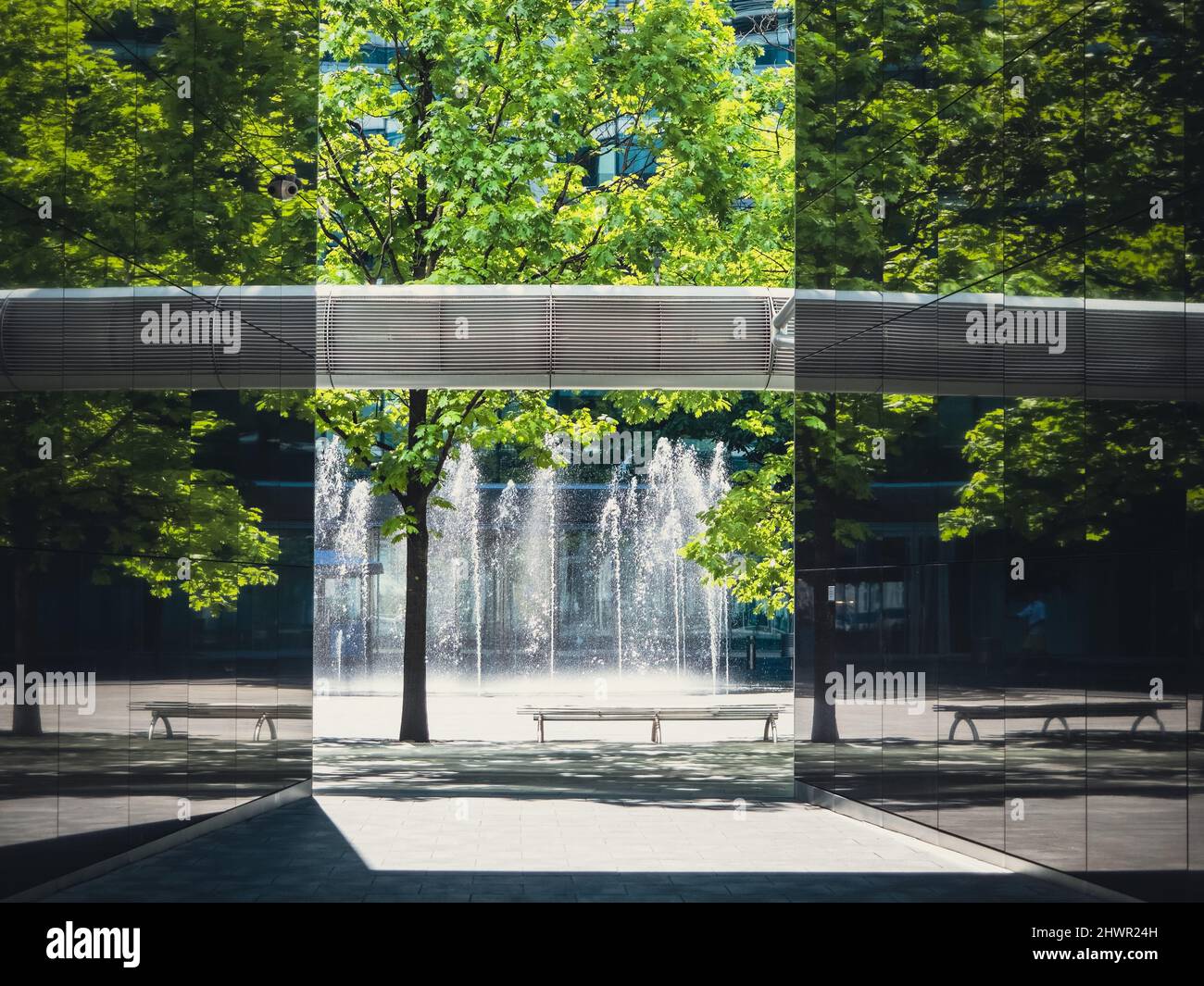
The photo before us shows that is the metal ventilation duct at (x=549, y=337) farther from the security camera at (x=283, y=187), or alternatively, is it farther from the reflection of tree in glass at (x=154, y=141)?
the security camera at (x=283, y=187)

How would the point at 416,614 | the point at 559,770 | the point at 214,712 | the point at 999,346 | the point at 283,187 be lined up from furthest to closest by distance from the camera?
the point at 416,614
the point at 559,770
the point at 283,187
the point at 214,712
the point at 999,346

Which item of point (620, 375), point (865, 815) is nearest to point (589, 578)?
point (620, 375)

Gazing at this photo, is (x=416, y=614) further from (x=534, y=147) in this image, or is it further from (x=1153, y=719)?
(x=1153, y=719)

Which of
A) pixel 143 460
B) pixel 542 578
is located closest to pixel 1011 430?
pixel 143 460

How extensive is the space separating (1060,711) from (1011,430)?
6.64 ft

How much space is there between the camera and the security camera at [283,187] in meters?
14.6

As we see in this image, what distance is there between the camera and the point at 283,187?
15.0 m

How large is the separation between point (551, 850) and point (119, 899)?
354 centimetres

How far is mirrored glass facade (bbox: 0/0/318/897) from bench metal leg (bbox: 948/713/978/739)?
6103 mm

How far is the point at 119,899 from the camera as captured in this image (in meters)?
9.70

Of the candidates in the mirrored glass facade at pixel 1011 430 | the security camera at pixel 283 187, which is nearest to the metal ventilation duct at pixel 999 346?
the mirrored glass facade at pixel 1011 430

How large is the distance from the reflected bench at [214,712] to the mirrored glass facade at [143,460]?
3 cm

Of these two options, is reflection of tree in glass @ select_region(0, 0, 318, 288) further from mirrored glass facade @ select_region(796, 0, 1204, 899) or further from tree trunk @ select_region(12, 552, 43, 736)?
mirrored glass facade @ select_region(796, 0, 1204, 899)

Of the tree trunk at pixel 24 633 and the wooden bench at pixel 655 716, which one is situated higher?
the tree trunk at pixel 24 633
